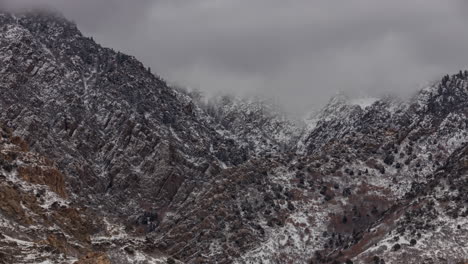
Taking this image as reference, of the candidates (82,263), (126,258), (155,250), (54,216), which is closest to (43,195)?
(54,216)

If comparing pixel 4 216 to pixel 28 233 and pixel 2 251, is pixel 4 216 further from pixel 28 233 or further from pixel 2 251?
pixel 2 251

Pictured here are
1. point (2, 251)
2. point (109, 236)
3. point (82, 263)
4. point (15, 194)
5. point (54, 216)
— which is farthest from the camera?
point (109, 236)

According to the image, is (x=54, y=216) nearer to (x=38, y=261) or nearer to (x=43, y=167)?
(x=43, y=167)

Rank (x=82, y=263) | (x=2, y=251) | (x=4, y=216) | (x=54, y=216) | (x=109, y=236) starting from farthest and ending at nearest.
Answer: (x=109, y=236), (x=54, y=216), (x=4, y=216), (x=2, y=251), (x=82, y=263)

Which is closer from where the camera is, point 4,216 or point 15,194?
point 4,216

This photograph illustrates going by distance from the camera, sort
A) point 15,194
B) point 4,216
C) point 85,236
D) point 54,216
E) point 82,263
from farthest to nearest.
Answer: point 85,236
point 54,216
point 15,194
point 4,216
point 82,263

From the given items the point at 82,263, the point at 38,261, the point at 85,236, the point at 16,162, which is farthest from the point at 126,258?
the point at 82,263

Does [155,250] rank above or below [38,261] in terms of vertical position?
above

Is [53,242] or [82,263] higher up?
[53,242]

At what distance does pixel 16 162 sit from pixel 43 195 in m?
11.2

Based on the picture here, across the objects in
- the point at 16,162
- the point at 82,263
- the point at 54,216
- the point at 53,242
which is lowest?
the point at 82,263

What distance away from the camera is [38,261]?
379 ft

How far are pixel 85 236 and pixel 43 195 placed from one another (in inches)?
614

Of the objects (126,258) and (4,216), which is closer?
(4,216)
